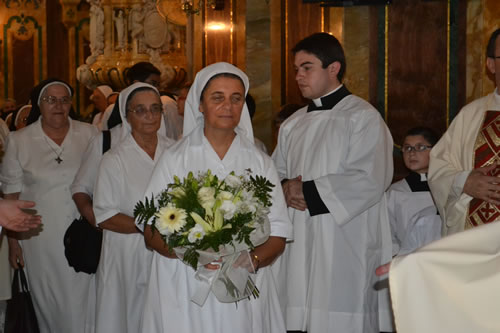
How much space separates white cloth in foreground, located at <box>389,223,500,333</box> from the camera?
3.03 m

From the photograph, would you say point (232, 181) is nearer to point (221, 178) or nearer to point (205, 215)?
point (205, 215)

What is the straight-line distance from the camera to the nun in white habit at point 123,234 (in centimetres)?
568

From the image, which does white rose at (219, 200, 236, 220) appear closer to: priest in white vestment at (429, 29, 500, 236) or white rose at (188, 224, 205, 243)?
white rose at (188, 224, 205, 243)

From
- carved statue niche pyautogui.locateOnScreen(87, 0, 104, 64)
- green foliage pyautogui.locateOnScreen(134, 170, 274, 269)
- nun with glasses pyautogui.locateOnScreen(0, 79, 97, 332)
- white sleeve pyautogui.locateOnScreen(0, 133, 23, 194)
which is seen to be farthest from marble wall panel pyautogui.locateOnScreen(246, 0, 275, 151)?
carved statue niche pyautogui.locateOnScreen(87, 0, 104, 64)

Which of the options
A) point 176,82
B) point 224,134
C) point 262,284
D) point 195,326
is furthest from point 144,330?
point 176,82

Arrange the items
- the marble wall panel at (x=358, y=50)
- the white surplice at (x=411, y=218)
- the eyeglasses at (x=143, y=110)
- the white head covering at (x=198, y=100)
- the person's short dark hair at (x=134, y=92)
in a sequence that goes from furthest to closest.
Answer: the marble wall panel at (x=358, y=50) < the white surplice at (x=411, y=218) < the person's short dark hair at (x=134, y=92) < the eyeglasses at (x=143, y=110) < the white head covering at (x=198, y=100)

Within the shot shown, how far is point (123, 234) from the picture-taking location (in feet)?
19.1

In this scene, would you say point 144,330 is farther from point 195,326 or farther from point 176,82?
point 176,82

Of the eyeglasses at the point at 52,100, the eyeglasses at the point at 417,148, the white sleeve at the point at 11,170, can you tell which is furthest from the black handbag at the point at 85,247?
the eyeglasses at the point at 417,148

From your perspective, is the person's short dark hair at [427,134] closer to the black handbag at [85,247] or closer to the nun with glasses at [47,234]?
the black handbag at [85,247]

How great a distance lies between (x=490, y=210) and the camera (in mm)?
5156

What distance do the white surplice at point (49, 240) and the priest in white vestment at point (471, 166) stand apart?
3.22 metres

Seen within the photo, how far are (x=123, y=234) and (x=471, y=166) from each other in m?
2.44

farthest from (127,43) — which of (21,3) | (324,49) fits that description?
(324,49)
